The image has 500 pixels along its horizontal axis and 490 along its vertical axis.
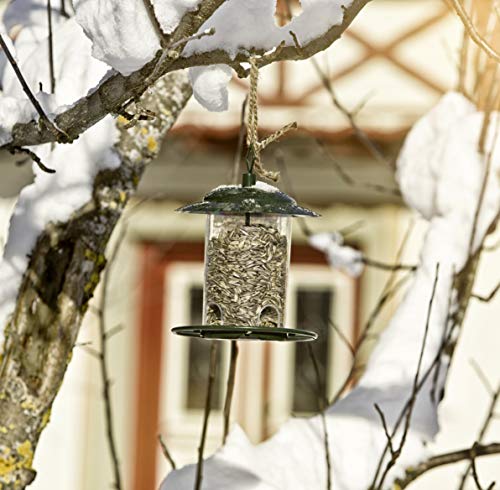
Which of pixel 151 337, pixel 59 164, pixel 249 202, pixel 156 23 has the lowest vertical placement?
pixel 151 337

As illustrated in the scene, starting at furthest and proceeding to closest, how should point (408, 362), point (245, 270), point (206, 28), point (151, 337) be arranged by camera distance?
point (151, 337) < point (408, 362) < point (245, 270) < point (206, 28)

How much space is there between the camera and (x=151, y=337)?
8.54m

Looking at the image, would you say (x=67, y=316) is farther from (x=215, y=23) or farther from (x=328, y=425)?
(x=215, y=23)

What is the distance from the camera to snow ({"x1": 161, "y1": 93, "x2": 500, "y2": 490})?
2.87m

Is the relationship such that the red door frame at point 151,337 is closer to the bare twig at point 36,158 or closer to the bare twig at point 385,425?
the bare twig at point 385,425

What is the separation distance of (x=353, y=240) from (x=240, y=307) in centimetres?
540

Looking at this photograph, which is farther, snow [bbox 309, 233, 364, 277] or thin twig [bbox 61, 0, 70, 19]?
snow [bbox 309, 233, 364, 277]

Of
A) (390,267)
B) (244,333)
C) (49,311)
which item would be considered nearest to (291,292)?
(390,267)

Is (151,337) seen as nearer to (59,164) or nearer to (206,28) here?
(59,164)

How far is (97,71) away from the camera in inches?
111

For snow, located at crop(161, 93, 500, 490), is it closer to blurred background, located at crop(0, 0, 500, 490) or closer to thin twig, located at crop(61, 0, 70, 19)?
thin twig, located at crop(61, 0, 70, 19)

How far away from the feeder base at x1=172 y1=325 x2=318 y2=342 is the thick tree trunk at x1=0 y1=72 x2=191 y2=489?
330 millimetres

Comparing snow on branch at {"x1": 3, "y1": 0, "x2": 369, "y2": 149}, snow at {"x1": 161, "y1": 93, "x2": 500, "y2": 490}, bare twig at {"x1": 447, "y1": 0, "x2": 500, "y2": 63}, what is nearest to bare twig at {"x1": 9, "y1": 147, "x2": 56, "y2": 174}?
snow on branch at {"x1": 3, "y1": 0, "x2": 369, "y2": 149}

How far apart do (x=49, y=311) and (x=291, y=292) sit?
5.83 meters
